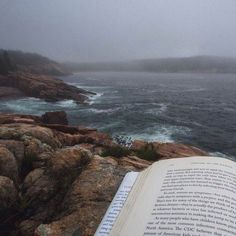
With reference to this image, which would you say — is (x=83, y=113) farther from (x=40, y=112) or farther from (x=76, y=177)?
(x=76, y=177)

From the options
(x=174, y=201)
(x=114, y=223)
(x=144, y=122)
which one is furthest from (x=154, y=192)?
(x=144, y=122)

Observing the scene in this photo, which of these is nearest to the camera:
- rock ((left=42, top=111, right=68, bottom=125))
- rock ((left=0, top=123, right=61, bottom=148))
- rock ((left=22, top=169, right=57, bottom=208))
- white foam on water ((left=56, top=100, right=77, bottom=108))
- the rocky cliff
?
the rocky cliff

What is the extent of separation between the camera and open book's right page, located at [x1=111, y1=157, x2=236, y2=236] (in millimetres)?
2279

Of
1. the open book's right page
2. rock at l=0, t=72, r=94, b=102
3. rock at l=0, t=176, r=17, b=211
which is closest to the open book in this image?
the open book's right page

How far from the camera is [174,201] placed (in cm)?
262

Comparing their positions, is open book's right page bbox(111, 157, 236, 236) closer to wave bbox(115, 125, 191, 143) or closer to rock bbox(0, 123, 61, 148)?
rock bbox(0, 123, 61, 148)

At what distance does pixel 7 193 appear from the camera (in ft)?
13.0

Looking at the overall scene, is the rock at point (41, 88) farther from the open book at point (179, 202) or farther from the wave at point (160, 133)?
the open book at point (179, 202)

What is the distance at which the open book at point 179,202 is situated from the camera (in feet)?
7.52

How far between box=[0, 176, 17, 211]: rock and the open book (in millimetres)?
1586

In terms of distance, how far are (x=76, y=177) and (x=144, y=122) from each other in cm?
3131

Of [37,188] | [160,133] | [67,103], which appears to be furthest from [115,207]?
[67,103]

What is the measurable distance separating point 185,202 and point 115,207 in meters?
0.77

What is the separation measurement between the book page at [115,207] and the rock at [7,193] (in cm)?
156
